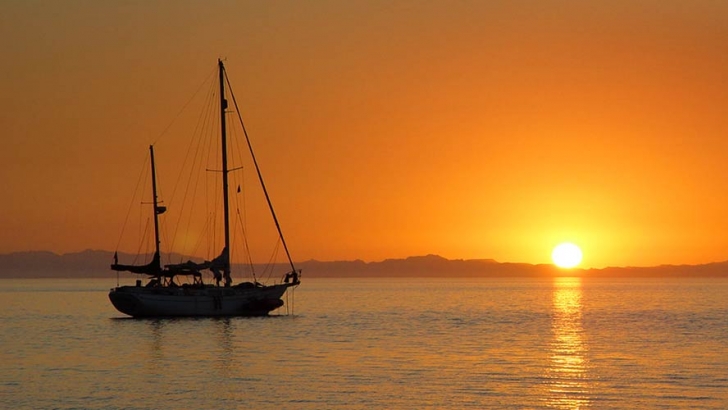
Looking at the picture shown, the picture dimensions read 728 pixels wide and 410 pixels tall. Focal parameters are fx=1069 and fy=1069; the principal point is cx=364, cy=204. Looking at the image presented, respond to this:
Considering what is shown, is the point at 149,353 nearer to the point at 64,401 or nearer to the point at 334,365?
the point at 334,365

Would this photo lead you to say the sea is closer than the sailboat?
Yes

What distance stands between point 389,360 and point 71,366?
18134 millimetres

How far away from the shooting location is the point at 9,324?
107188mm

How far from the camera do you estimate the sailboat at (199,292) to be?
9412 centimetres

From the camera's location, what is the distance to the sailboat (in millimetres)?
94125

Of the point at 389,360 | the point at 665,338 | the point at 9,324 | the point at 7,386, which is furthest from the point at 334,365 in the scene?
the point at 9,324

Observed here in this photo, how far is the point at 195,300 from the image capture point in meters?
94.0

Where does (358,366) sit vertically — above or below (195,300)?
below

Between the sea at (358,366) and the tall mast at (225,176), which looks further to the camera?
the tall mast at (225,176)

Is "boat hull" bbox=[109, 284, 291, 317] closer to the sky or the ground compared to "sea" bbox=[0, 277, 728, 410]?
closer to the sky

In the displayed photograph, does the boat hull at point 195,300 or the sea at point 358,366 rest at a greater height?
the boat hull at point 195,300

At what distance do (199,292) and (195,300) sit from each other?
783 millimetres

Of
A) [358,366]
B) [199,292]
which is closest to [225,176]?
[199,292]

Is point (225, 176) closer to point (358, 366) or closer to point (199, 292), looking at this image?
point (199, 292)
